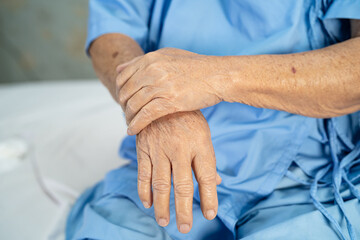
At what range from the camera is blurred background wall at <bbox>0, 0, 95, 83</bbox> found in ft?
7.98

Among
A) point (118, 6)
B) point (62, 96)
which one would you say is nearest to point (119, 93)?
point (118, 6)

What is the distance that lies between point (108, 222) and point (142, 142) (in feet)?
0.62

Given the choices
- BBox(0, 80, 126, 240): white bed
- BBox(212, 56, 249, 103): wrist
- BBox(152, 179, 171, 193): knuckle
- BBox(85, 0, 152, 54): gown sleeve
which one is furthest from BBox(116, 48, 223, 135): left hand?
BBox(0, 80, 126, 240): white bed

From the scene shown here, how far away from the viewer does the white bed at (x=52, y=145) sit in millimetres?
915

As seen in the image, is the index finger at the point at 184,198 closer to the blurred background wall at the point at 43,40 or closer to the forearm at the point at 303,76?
the forearm at the point at 303,76

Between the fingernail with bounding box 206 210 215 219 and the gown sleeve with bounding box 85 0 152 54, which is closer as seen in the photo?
the fingernail with bounding box 206 210 215 219

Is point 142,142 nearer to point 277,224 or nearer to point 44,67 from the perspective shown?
point 277,224

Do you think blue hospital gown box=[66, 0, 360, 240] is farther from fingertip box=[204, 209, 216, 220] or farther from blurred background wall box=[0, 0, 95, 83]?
blurred background wall box=[0, 0, 95, 83]

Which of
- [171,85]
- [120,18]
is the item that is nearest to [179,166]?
[171,85]

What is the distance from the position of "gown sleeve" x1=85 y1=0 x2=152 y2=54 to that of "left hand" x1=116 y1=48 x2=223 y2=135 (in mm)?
282

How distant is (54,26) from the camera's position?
Result: 2490 mm

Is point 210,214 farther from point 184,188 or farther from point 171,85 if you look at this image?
point 171,85

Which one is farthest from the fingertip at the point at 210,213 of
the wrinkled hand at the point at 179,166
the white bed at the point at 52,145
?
the white bed at the point at 52,145

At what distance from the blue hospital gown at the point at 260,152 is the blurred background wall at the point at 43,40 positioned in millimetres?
1860
